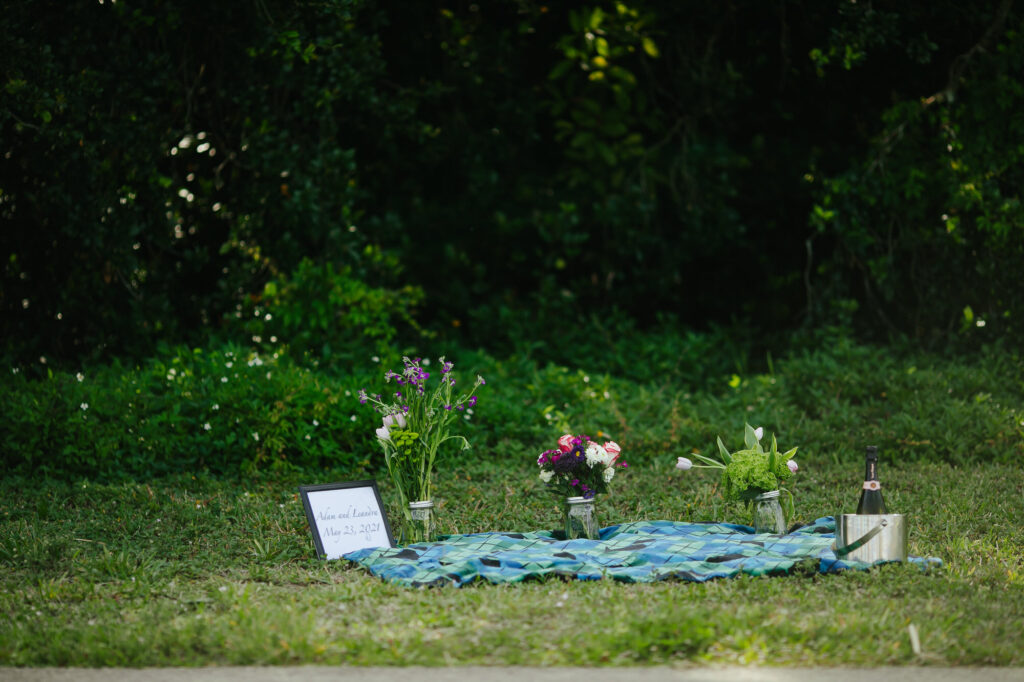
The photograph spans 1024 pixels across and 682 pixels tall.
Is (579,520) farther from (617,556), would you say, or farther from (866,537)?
(866,537)

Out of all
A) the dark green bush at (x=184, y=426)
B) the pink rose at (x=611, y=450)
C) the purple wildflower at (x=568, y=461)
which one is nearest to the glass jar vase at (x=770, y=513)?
the pink rose at (x=611, y=450)

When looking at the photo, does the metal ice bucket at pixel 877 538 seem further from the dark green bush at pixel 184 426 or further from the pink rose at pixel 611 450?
the dark green bush at pixel 184 426

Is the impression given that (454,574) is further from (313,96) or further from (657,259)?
(657,259)

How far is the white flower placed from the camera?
14.5 ft

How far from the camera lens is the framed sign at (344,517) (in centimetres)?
425

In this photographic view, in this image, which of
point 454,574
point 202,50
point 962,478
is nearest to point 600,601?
point 454,574

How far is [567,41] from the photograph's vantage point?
8617mm

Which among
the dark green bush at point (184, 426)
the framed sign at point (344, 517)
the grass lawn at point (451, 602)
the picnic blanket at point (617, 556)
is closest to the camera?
the grass lawn at point (451, 602)

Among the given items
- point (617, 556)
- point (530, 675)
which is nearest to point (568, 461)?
point (617, 556)

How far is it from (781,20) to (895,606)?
21.2ft

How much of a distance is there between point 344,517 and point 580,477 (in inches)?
41.0

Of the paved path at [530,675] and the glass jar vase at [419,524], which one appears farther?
the glass jar vase at [419,524]

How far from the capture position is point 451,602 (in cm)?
345

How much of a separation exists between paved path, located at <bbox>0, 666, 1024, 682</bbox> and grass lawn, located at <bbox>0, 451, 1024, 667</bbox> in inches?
2.3
